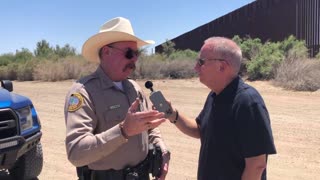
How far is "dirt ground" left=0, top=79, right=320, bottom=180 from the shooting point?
7.37 metres

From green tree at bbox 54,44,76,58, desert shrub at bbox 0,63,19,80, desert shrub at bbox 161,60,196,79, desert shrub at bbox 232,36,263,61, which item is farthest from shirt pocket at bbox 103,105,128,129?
green tree at bbox 54,44,76,58

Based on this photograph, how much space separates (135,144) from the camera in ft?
11.0

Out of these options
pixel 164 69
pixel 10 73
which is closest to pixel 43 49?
pixel 10 73

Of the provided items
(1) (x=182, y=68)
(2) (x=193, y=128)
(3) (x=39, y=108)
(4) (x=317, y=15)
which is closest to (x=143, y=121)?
(2) (x=193, y=128)

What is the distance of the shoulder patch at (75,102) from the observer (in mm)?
3072

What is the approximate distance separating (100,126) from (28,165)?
3695mm

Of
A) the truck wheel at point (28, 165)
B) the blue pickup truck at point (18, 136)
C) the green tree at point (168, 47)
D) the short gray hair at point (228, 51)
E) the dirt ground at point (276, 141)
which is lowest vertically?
the dirt ground at point (276, 141)

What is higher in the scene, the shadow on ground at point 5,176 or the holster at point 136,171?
the holster at point 136,171

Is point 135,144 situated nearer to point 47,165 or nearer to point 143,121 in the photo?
point 143,121

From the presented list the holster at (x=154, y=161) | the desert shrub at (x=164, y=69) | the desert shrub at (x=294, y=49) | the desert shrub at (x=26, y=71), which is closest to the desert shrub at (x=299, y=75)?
the desert shrub at (x=294, y=49)

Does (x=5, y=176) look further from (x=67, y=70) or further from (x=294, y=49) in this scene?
(x=67, y=70)

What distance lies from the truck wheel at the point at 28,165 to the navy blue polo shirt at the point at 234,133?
A: 12.5 ft

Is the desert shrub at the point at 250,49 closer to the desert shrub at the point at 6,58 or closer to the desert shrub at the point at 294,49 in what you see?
the desert shrub at the point at 294,49

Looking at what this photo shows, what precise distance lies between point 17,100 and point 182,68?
20.7m
